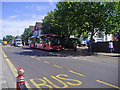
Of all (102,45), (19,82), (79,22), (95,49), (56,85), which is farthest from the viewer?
(95,49)

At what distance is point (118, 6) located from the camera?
17.5 metres

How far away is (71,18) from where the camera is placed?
19.1 m

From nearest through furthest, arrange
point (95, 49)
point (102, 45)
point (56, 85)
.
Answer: point (56, 85)
point (102, 45)
point (95, 49)

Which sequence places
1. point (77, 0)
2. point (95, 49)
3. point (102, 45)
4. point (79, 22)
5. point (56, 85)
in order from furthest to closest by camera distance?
1. point (95, 49)
2. point (102, 45)
3. point (79, 22)
4. point (77, 0)
5. point (56, 85)

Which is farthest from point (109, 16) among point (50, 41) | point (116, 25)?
point (50, 41)

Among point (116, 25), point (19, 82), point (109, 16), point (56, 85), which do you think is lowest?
point (56, 85)

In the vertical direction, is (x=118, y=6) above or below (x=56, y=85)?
above

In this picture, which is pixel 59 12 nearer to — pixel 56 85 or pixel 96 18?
pixel 96 18

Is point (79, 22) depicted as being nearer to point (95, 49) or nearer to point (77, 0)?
point (77, 0)

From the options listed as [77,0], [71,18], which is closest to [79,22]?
[71,18]

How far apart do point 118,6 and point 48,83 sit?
16283 mm

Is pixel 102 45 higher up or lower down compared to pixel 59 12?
lower down

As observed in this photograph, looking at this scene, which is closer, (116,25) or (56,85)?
(56,85)

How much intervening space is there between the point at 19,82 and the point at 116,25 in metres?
17.5
